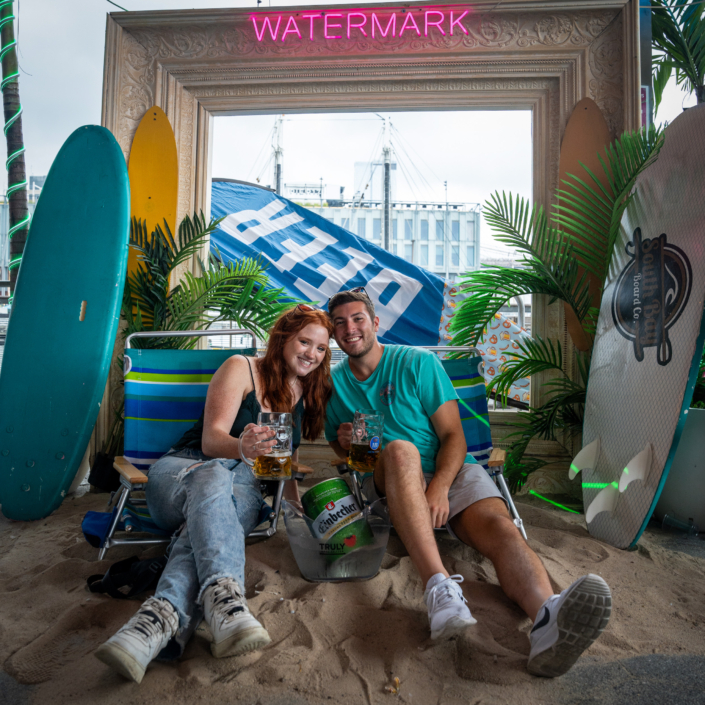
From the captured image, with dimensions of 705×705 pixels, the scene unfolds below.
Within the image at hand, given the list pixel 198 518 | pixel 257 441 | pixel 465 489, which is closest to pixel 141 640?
pixel 198 518

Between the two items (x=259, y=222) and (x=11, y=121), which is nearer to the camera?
(x=11, y=121)

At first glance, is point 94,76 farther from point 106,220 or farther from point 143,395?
point 143,395

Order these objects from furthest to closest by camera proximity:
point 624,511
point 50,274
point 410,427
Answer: point 50,274, point 624,511, point 410,427

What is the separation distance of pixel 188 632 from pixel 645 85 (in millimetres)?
3778

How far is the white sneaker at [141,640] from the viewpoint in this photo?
1.11 metres

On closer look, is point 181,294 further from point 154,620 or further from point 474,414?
point 154,620

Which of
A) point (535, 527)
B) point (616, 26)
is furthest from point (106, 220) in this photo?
point (616, 26)

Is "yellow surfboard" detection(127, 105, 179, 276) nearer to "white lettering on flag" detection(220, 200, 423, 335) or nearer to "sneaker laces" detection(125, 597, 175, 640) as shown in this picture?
"white lettering on flag" detection(220, 200, 423, 335)

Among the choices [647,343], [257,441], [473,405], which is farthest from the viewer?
[473,405]

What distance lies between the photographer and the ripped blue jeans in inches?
52.5

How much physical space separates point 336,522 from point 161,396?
112 cm

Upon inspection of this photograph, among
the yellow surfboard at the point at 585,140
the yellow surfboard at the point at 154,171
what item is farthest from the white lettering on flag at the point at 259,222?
the yellow surfboard at the point at 585,140

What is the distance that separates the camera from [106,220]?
2.89 metres

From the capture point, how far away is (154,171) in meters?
3.35
